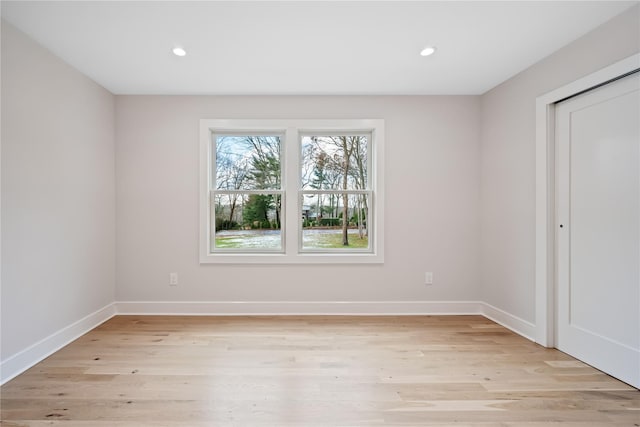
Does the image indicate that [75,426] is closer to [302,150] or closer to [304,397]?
[304,397]

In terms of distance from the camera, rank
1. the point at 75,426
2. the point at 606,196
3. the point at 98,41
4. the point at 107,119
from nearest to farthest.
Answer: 1. the point at 75,426
2. the point at 606,196
3. the point at 98,41
4. the point at 107,119

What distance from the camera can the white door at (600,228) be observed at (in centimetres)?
208

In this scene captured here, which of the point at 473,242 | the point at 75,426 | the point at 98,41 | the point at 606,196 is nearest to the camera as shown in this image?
the point at 75,426

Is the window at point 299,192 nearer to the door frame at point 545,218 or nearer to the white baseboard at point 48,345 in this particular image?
the white baseboard at point 48,345

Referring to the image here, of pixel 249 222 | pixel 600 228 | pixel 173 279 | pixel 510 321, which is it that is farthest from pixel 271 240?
pixel 600 228

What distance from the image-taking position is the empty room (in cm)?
202

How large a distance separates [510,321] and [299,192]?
2.51 meters

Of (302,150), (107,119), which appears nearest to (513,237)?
(302,150)

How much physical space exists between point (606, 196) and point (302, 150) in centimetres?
271

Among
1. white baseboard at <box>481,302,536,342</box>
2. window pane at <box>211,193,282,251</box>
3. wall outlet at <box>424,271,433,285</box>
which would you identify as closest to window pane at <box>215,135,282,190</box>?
window pane at <box>211,193,282,251</box>

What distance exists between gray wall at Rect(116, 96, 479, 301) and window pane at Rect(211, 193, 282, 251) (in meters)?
0.28

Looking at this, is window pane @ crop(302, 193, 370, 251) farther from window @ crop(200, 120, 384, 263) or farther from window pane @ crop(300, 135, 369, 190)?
window pane @ crop(300, 135, 369, 190)

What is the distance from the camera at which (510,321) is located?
3.09 meters

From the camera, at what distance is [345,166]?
369 cm
